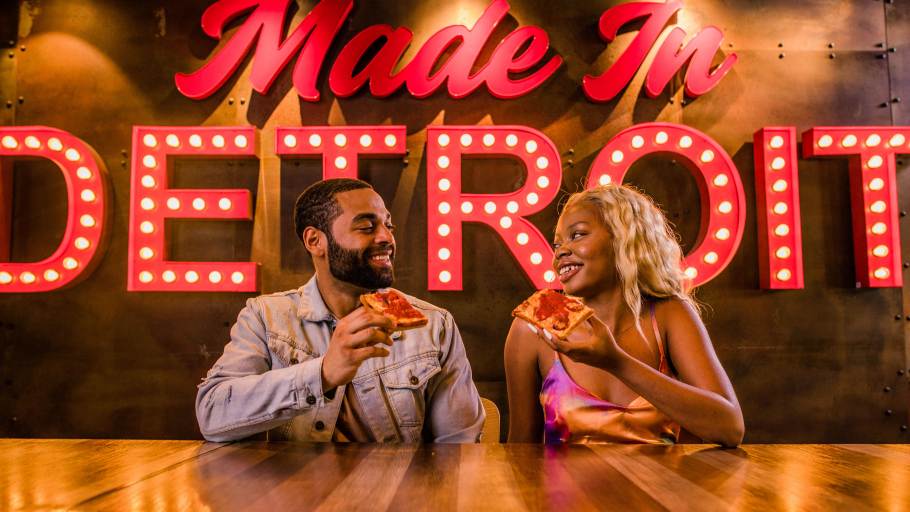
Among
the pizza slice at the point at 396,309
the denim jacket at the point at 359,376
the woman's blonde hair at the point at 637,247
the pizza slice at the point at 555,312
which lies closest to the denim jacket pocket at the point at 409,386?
the denim jacket at the point at 359,376

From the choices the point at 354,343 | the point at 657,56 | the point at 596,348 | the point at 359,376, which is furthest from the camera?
the point at 657,56

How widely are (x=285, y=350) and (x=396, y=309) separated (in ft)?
1.76

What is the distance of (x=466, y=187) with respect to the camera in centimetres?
442

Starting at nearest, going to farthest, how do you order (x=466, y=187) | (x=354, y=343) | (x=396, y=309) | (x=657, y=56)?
(x=354, y=343), (x=396, y=309), (x=657, y=56), (x=466, y=187)

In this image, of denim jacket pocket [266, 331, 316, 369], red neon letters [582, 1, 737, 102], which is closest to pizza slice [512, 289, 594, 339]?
denim jacket pocket [266, 331, 316, 369]

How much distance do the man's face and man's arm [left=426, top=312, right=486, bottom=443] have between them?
0.38 m

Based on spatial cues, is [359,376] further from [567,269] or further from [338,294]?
[567,269]

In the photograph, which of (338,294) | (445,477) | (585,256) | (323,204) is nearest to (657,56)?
(585,256)

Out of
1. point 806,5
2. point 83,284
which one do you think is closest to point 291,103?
point 83,284

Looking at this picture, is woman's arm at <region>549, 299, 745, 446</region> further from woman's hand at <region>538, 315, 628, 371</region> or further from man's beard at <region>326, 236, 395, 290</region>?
man's beard at <region>326, 236, 395, 290</region>

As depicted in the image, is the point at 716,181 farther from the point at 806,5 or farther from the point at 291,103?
the point at 291,103

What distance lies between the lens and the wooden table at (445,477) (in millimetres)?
1312

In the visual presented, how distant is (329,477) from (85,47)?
4.33 meters

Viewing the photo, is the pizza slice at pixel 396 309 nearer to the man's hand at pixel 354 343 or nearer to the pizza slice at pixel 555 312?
the man's hand at pixel 354 343
